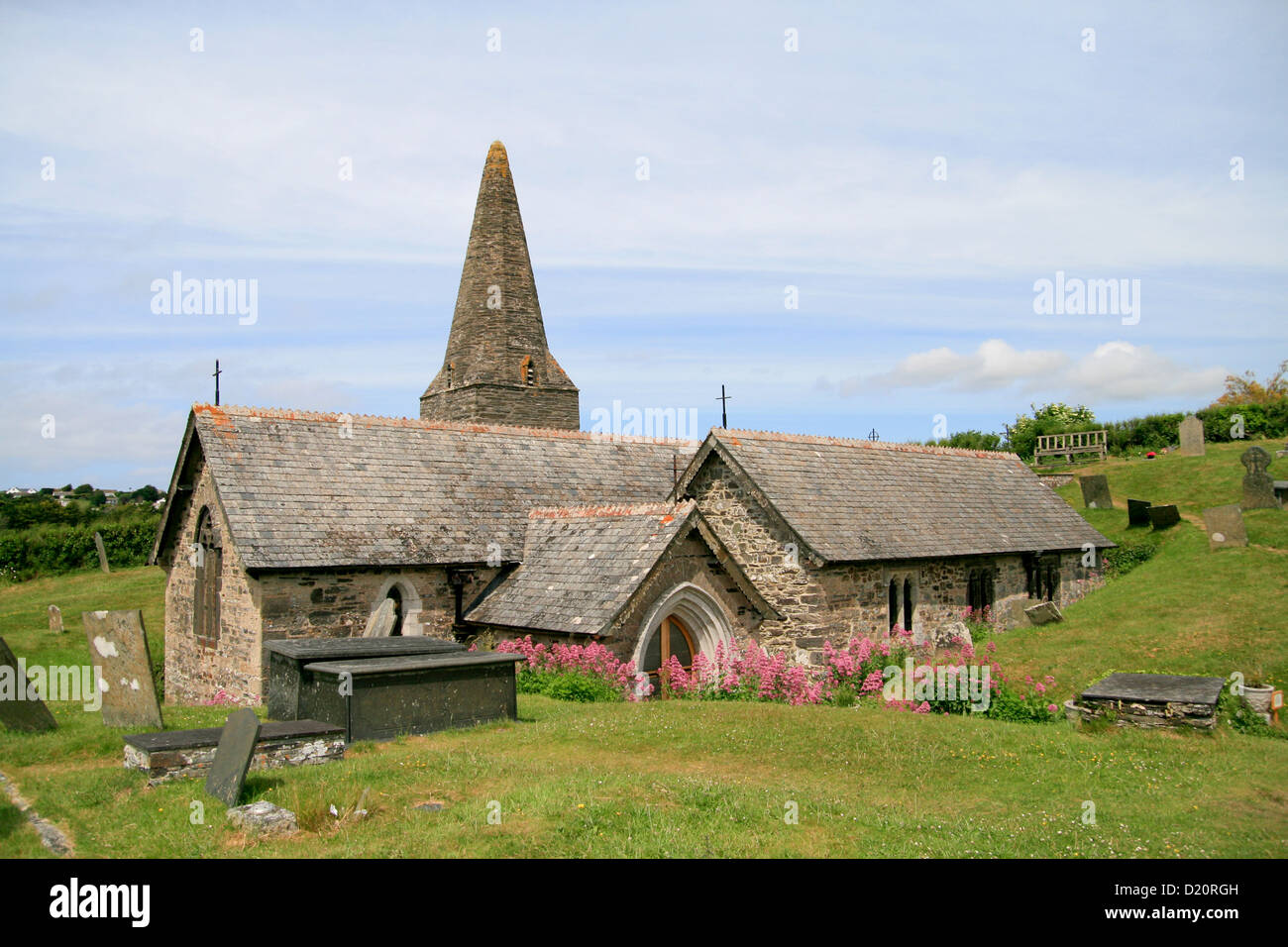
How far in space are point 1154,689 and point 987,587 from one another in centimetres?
1115

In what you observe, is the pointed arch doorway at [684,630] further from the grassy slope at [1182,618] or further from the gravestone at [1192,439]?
the gravestone at [1192,439]

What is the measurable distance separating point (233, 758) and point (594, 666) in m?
7.73

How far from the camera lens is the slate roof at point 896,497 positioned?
2017cm

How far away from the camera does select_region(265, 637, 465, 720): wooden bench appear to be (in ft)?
39.8

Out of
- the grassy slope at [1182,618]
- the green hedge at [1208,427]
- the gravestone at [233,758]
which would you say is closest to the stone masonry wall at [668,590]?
the grassy slope at [1182,618]

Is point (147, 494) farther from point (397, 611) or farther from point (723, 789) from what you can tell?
point (723, 789)

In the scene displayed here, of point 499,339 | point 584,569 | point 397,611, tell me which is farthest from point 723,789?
point 499,339

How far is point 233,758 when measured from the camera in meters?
8.62

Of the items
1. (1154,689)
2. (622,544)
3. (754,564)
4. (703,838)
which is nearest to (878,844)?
(703,838)

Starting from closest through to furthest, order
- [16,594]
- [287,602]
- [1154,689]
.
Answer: [1154,689] < [287,602] < [16,594]

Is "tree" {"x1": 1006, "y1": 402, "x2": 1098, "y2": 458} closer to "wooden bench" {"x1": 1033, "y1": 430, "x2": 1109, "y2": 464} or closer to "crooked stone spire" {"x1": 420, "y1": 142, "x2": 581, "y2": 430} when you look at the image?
"wooden bench" {"x1": 1033, "y1": 430, "x2": 1109, "y2": 464}

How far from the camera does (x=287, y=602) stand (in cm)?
1752
